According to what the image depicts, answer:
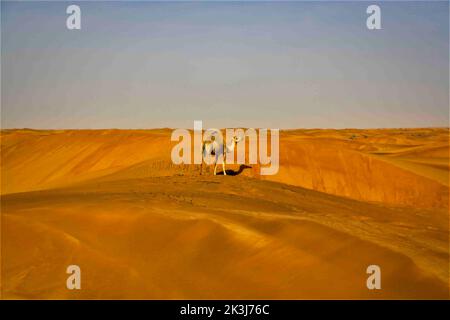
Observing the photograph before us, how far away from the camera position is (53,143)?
34156 mm

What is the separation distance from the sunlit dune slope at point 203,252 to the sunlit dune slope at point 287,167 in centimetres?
955

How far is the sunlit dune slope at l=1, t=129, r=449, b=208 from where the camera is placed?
21203mm

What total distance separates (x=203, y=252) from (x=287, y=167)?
15.0 meters

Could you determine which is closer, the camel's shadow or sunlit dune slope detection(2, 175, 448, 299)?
sunlit dune slope detection(2, 175, 448, 299)

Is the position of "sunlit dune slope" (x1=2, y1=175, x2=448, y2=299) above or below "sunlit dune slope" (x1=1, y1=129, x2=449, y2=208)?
below

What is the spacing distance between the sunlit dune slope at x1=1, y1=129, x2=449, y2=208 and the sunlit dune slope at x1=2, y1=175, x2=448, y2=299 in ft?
31.3

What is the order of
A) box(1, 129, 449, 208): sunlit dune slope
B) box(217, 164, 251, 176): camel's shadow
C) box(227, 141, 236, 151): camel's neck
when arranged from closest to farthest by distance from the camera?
1. box(227, 141, 236, 151): camel's neck
2. box(217, 164, 251, 176): camel's shadow
3. box(1, 129, 449, 208): sunlit dune slope

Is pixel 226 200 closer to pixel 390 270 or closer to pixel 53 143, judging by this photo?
pixel 390 270

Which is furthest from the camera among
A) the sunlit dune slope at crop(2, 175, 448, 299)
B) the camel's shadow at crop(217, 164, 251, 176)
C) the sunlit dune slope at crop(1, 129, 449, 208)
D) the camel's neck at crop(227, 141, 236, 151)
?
the sunlit dune slope at crop(1, 129, 449, 208)

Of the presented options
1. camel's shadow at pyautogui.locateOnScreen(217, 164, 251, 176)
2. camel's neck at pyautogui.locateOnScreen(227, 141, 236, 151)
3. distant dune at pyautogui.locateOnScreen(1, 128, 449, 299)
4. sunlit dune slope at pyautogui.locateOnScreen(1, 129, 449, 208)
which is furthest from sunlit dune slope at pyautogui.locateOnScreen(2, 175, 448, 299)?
sunlit dune slope at pyautogui.locateOnScreen(1, 129, 449, 208)

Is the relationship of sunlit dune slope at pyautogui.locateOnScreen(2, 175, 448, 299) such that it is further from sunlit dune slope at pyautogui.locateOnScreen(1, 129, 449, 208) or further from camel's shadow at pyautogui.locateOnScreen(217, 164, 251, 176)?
sunlit dune slope at pyautogui.locateOnScreen(1, 129, 449, 208)

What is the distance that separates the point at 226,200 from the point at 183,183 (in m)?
3.10

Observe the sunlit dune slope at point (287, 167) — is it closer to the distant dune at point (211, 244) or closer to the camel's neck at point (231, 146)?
the camel's neck at point (231, 146)

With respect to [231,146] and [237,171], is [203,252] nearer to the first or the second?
[231,146]
